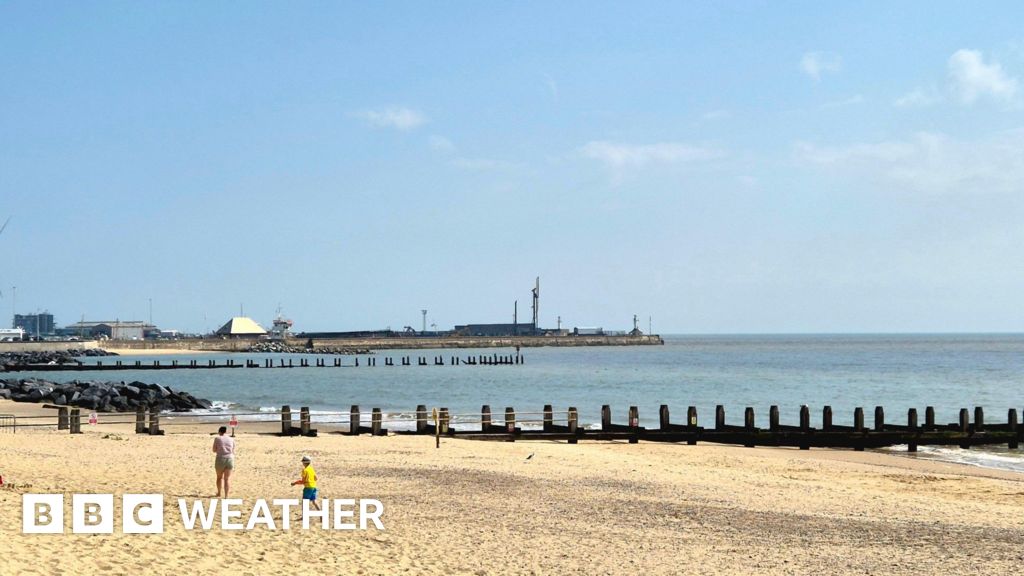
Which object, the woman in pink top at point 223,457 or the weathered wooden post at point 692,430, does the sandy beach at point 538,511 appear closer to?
the woman in pink top at point 223,457

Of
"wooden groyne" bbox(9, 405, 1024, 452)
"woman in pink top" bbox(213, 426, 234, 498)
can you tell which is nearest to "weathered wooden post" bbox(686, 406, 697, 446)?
"wooden groyne" bbox(9, 405, 1024, 452)

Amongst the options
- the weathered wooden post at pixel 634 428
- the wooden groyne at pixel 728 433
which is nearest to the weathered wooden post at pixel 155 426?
the wooden groyne at pixel 728 433

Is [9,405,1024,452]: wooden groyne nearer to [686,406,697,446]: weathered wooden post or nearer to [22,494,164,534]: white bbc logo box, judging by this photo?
[686,406,697,446]: weathered wooden post

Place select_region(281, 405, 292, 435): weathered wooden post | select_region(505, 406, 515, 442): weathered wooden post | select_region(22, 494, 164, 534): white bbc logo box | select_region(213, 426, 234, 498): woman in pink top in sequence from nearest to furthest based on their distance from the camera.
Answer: select_region(22, 494, 164, 534): white bbc logo box < select_region(213, 426, 234, 498): woman in pink top < select_region(281, 405, 292, 435): weathered wooden post < select_region(505, 406, 515, 442): weathered wooden post

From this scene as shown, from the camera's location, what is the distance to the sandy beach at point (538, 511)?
13.4 meters

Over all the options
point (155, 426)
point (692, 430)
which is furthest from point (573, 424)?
point (155, 426)

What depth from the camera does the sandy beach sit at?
44.0 ft

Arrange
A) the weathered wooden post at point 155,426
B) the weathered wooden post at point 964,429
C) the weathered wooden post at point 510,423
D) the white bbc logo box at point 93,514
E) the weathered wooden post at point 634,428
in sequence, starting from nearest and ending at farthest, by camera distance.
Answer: the white bbc logo box at point 93,514
the weathered wooden post at point 155,426
the weathered wooden post at point 510,423
the weathered wooden post at point 634,428
the weathered wooden post at point 964,429

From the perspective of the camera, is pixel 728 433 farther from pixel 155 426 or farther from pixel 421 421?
pixel 155 426

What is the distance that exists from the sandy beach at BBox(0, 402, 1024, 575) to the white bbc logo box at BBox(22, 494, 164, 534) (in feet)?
0.69

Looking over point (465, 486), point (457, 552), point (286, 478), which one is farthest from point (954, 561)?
point (286, 478)

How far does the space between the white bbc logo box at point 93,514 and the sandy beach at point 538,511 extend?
0.21 meters

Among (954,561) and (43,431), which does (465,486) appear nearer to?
(954,561)

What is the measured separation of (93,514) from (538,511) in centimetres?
715
